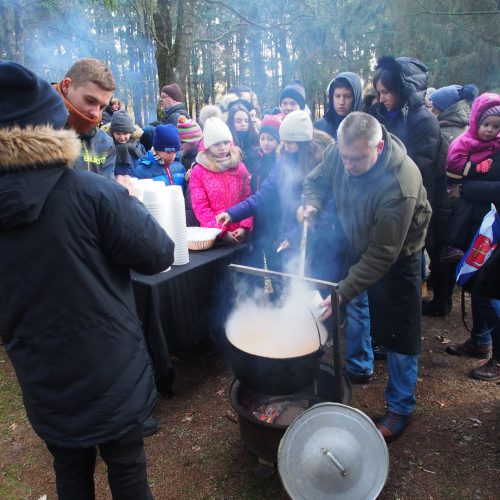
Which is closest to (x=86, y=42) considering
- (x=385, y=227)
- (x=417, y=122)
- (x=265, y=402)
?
(x=417, y=122)

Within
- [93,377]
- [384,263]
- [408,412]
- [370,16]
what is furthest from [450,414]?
[370,16]

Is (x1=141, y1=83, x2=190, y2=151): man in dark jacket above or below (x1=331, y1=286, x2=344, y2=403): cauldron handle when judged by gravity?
above

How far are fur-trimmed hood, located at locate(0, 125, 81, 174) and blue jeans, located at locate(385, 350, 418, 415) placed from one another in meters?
2.28

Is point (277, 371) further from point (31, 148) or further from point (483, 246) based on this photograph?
point (483, 246)

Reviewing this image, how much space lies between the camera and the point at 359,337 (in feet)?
10.6

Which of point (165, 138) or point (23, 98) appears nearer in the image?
point (23, 98)

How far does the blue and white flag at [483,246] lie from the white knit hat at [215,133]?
7.22ft

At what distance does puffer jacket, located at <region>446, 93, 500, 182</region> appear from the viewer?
320cm

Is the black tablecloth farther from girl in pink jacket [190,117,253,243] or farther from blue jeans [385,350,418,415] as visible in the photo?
blue jeans [385,350,418,415]

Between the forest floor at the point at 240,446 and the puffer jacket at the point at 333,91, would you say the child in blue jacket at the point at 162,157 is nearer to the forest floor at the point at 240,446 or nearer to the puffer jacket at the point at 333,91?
the puffer jacket at the point at 333,91

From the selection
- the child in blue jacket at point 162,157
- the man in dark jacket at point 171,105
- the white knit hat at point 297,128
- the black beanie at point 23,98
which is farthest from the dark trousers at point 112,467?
the man in dark jacket at point 171,105

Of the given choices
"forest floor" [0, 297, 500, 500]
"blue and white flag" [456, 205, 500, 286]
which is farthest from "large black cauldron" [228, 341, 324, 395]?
"blue and white flag" [456, 205, 500, 286]

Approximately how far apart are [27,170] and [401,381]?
249 cm

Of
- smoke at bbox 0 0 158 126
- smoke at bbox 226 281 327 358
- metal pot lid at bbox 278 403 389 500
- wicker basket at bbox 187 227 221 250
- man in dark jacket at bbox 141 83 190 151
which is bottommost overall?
metal pot lid at bbox 278 403 389 500
